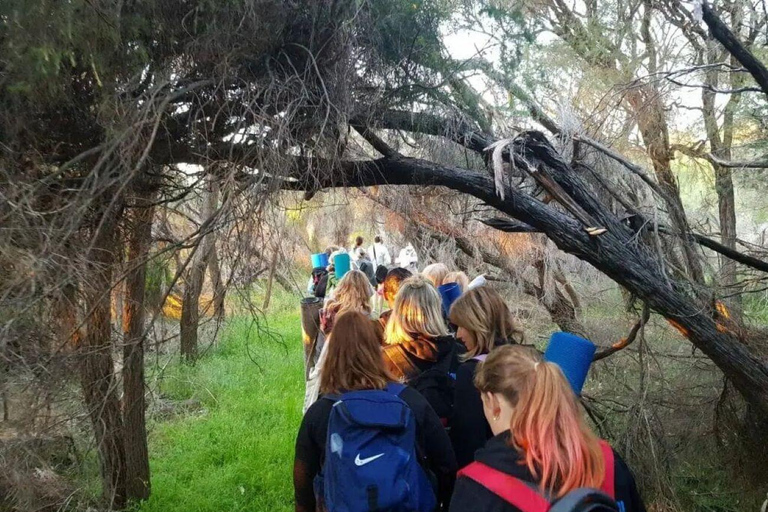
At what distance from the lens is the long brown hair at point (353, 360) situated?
2.59m

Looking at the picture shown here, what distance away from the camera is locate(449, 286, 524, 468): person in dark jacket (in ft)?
9.22

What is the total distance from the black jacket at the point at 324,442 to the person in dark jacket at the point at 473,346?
0.57ft

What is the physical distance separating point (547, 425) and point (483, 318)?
1.40 metres

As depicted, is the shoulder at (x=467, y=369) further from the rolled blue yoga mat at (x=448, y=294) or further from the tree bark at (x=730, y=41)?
the tree bark at (x=730, y=41)

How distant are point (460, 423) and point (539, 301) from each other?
763cm

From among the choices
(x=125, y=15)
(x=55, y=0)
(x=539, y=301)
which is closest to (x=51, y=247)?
(x=55, y=0)

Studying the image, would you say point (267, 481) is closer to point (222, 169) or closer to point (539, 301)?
point (222, 169)

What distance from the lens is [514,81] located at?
16.0ft

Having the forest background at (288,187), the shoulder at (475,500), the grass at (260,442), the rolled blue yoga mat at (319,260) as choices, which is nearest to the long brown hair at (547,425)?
the shoulder at (475,500)

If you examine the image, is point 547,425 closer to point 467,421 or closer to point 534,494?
point 534,494

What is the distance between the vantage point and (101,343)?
3861mm

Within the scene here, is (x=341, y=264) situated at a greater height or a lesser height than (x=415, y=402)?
greater

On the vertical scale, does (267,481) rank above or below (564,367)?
below

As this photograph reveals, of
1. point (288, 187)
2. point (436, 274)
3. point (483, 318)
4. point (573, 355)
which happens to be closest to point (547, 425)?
point (573, 355)
